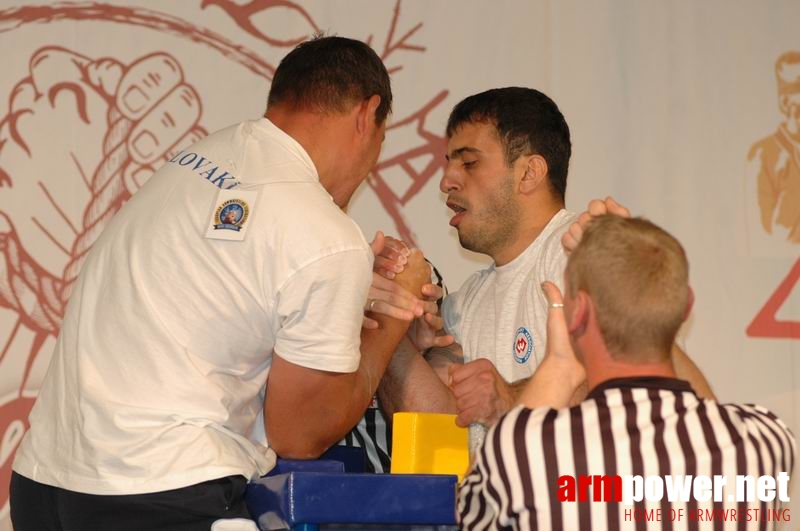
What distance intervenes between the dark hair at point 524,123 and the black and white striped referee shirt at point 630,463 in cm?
132

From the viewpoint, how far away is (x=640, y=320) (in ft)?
5.03

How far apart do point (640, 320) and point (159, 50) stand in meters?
2.14

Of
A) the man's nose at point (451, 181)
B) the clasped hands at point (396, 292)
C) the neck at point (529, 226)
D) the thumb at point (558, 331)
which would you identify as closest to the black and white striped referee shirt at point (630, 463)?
the thumb at point (558, 331)

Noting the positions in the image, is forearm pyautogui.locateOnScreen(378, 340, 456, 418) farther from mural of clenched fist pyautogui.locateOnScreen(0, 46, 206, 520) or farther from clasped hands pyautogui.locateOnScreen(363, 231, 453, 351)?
mural of clenched fist pyautogui.locateOnScreen(0, 46, 206, 520)

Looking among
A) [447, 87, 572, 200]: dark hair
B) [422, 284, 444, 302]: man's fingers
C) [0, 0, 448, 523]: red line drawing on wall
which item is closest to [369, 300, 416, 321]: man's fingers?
[422, 284, 444, 302]: man's fingers

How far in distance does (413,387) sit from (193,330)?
2.91ft

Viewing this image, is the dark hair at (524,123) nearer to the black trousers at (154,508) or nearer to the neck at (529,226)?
the neck at (529,226)

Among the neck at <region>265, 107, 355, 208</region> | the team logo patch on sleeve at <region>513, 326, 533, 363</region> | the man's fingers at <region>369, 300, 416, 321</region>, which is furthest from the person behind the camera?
the team logo patch on sleeve at <region>513, 326, 533, 363</region>

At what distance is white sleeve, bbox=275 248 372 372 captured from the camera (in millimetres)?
1801

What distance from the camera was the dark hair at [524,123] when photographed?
2777 mm

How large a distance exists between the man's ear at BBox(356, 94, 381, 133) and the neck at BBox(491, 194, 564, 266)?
0.66 m

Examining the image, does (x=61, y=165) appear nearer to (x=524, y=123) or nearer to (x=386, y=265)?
(x=386, y=265)

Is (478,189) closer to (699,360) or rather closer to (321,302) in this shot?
(321,302)

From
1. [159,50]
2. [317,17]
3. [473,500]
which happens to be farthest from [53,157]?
[473,500]
